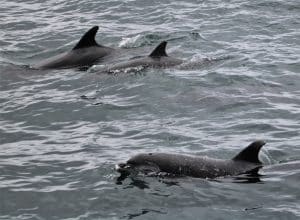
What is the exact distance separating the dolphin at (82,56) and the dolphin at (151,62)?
3.07ft

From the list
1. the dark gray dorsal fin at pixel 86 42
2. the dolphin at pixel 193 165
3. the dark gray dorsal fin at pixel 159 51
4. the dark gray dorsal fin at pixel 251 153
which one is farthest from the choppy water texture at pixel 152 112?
the dark gray dorsal fin at pixel 86 42

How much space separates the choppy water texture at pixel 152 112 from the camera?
11.3m

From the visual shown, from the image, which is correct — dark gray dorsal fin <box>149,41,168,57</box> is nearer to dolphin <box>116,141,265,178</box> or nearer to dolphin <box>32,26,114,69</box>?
dolphin <box>32,26,114,69</box>

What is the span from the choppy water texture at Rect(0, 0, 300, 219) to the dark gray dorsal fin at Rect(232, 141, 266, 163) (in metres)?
0.35

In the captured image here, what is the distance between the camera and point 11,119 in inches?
599

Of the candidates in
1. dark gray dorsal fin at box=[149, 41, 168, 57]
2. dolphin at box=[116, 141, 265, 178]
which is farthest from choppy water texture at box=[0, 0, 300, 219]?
dark gray dorsal fin at box=[149, 41, 168, 57]

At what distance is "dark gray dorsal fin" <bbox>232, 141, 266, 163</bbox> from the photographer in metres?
11.9

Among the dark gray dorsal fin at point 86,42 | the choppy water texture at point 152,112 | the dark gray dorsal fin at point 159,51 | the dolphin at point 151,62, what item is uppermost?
the dark gray dorsal fin at point 86,42

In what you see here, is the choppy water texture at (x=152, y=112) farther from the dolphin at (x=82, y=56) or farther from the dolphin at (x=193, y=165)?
the dolphin at (x=82, y=56)

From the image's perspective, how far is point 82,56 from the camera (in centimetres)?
1917

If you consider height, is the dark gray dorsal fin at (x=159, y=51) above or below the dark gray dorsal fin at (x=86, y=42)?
below

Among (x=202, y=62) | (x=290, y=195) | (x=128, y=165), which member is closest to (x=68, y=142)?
(x=128, y=165)

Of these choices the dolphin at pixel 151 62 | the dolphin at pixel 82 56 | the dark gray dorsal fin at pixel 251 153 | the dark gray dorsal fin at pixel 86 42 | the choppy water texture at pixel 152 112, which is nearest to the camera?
the choppy water texture at pixel 152 112

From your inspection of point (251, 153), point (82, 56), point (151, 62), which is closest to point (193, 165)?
point (251, 153)
